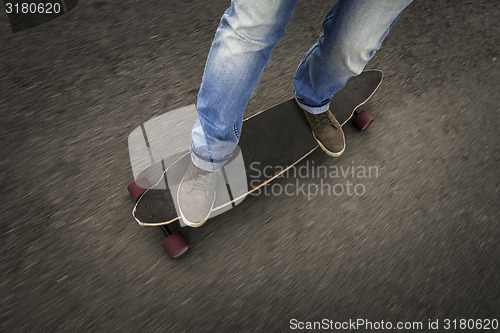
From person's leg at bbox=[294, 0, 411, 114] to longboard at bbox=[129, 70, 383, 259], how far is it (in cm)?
16

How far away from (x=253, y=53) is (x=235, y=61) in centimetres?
5

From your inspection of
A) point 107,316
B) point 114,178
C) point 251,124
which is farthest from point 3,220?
point 251,124

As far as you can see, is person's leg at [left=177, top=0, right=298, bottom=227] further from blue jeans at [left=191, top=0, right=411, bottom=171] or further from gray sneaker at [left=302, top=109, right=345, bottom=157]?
gray sneaker at [left=302, top=109, right=345, bottom=157]

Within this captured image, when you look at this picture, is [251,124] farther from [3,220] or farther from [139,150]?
[3,220]

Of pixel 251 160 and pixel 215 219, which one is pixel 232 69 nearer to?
pixel 251 160

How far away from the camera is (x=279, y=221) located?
1.23 meters

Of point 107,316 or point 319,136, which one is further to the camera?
point 319,136

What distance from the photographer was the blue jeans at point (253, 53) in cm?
72

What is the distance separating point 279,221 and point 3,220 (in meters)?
1.03

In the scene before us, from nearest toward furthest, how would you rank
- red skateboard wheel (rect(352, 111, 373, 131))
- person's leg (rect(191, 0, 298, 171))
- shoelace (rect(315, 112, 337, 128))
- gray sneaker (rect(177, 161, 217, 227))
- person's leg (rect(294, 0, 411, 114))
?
person's leg (rect(191, 0, 298, 171)), person's leg (rect(294, 0, 411, 114)), gray sneaker (rect(177, 161, 217, 227)), shoelace (rect(315, 112, 337, 128)), red skateboard wheel (rect(352, 111, 373, 131))

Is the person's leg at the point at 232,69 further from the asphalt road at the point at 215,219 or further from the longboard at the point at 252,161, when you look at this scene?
the asphalt road at the point at 215,219

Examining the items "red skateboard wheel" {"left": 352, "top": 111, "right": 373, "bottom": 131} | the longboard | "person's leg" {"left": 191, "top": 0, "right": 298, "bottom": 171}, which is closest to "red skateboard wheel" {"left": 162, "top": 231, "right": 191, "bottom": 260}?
the longboard

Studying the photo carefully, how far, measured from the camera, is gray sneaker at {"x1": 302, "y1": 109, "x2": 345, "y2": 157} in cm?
127

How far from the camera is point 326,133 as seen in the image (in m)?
1.27
